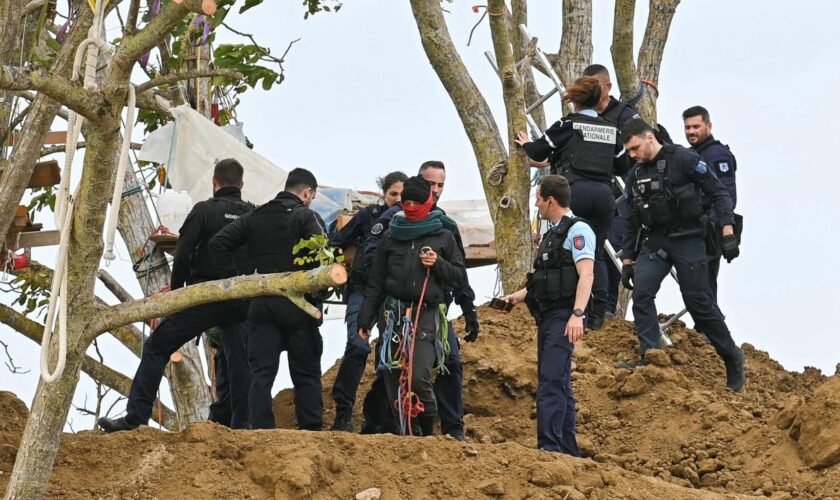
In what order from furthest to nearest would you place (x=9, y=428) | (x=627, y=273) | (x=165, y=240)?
(x=165, y=240), (x=627, y=273), (x=9, y=428)

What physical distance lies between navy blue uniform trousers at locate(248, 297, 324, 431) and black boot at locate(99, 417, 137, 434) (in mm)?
777

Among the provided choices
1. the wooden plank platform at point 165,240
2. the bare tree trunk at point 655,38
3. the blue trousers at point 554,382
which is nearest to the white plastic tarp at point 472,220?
the bare tree trunk at point 655,38

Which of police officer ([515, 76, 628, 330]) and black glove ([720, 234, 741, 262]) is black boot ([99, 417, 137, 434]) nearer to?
police officer ([515, 76, 628, 330])

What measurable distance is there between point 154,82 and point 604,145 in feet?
14.3

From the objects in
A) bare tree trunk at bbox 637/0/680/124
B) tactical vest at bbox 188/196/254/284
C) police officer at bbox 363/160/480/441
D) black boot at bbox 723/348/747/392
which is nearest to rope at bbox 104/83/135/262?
tactical vest at bbox 188/196/254/284

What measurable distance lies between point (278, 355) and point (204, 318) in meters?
0.51

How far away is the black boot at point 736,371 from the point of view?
36.4 ft

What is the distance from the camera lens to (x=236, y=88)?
44.3 ft

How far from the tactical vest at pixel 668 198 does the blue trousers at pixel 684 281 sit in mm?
117

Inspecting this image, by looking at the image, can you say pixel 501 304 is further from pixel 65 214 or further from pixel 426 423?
pixel 65 214

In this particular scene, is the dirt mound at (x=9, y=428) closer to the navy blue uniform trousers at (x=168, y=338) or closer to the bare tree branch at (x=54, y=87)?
the navy blue uniform trousers at (x=168, y=338)

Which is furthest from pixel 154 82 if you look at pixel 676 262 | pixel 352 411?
pixel 676 262

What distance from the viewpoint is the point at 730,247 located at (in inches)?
418

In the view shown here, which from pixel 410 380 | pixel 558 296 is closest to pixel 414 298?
pixel 410 380
